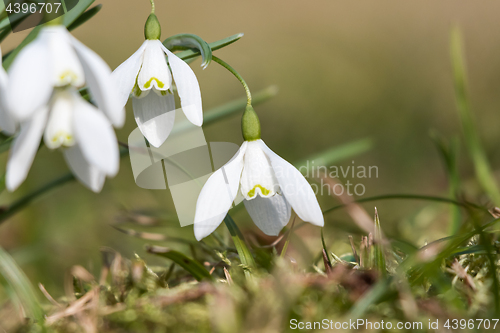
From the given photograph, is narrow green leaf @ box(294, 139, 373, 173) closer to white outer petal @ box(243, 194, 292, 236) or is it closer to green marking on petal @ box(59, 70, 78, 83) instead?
white outer petal @ box(243, 194, 292, 236)

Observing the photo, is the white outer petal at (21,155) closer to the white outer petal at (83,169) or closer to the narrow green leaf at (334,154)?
the white outer petal at (83,169)

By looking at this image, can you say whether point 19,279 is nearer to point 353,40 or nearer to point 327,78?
point 327,78

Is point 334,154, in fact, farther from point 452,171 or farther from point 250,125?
point 250,125

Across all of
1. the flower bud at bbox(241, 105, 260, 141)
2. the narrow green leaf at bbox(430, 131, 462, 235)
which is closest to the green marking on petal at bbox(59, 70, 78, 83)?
the flower bud at bbox(241, 105, 260, 141)

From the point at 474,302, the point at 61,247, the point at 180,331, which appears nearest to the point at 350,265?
Answer: the point at 474,302

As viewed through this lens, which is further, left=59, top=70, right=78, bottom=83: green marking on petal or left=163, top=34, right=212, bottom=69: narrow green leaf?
left=163, top=34, right=212, bottom=69: narrow green leaf

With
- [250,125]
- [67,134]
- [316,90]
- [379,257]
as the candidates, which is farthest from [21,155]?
[316,90]
